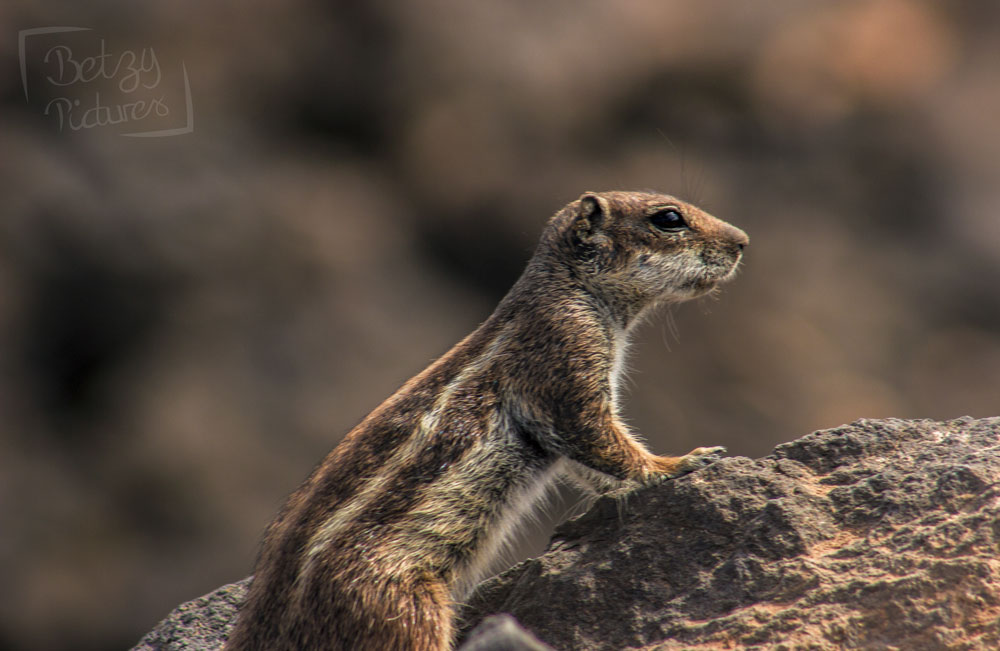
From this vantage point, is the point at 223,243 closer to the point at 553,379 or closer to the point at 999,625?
the point at 553,379

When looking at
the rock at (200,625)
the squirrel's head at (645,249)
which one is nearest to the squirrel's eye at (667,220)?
the squirrel's head at (645,249)

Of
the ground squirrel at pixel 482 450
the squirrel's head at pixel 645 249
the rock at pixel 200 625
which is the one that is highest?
the squirrel's head at pixel 645 249

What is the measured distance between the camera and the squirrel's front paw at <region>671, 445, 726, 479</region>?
16.8 feet

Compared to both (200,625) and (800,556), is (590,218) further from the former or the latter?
(200,625)

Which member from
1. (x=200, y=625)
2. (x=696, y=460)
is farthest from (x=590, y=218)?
(x=200, y=625)

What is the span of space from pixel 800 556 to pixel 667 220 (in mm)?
2040

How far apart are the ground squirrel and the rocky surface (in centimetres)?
28

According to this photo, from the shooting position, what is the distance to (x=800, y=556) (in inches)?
180

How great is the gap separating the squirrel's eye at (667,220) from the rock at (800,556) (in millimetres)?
1370

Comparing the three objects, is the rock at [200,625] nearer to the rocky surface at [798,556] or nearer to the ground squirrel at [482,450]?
the ground squirrel at [482,450]

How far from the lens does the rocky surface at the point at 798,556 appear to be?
4.25 metres

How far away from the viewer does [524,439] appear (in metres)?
5.28

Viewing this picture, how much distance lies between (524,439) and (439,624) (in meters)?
0.99

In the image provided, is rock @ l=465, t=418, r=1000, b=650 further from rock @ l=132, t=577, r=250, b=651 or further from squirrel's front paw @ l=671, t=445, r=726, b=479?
rock @ l=132, t=577, r=250, b=651
